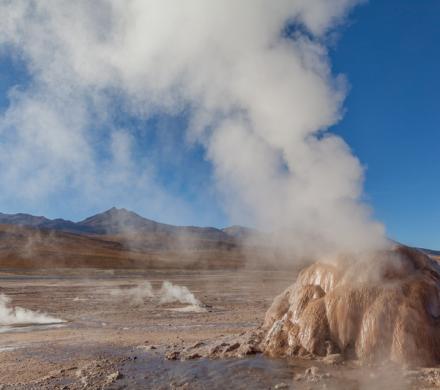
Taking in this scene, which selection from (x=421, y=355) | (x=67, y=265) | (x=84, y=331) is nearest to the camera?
(x=421, y=355)

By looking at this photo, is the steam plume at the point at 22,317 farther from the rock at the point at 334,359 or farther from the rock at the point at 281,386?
the rock at the point at 281,386

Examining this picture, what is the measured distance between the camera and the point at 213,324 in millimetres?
16984

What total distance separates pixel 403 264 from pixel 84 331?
10839 millimetres

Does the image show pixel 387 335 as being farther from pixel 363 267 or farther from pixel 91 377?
pixel 91 377

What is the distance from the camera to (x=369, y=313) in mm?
9102

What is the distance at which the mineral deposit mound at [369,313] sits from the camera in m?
8.67

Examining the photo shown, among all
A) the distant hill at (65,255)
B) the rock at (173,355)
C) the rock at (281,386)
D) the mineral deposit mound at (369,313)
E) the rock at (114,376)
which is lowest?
the rock at (114,376)

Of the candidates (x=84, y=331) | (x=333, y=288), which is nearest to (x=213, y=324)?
(x=84, y=331)

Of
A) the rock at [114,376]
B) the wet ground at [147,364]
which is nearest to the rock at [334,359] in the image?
the wet ground at [147,364]

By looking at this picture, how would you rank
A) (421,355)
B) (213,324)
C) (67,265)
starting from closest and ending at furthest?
(421,355), (213,324), (67,265)

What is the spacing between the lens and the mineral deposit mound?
28.5 ft

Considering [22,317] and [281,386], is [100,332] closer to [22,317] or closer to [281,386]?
[22,317]

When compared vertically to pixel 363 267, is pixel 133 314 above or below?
below

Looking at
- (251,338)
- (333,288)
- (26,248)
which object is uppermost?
(26,248)
